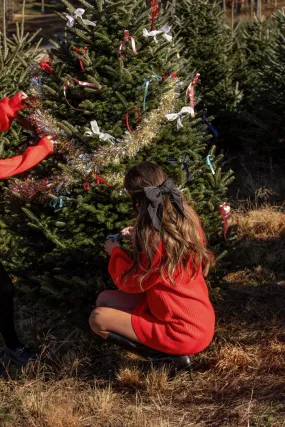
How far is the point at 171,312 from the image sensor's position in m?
3.45

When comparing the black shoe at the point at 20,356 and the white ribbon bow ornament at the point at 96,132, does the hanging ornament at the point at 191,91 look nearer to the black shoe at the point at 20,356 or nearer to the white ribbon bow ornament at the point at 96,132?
the white ribbon bow ornament at the point at 96,132

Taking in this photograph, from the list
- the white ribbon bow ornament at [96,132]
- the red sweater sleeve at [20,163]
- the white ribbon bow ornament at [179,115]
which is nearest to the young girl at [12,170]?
the red sweater sleeve at [20,163]

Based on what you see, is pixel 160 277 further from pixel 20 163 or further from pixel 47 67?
pixel 47 67

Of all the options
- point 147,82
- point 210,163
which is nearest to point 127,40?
point 147,82

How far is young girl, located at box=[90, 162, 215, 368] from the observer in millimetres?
3398

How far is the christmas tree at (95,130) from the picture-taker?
3938 mm

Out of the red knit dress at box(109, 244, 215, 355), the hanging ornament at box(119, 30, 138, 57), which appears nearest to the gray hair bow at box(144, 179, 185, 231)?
the red knit dress at box(109, 244, 215, 355)

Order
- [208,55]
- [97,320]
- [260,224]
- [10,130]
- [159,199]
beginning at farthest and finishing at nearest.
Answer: [208,55] → [260,224] → [10,130] → [97,320] → [159,199]

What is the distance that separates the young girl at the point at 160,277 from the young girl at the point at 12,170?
0.60 metres

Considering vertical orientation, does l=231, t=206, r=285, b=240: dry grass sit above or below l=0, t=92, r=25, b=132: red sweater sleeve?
below

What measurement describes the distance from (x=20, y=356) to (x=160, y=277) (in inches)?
48.3

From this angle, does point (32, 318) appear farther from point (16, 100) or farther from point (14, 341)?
point (16, 100)

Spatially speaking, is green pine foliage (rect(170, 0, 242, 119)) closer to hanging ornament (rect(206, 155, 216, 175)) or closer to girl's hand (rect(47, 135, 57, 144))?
hanging ornament (rect(206, 155, 216, 175))

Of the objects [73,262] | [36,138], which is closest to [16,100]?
[36,138]
